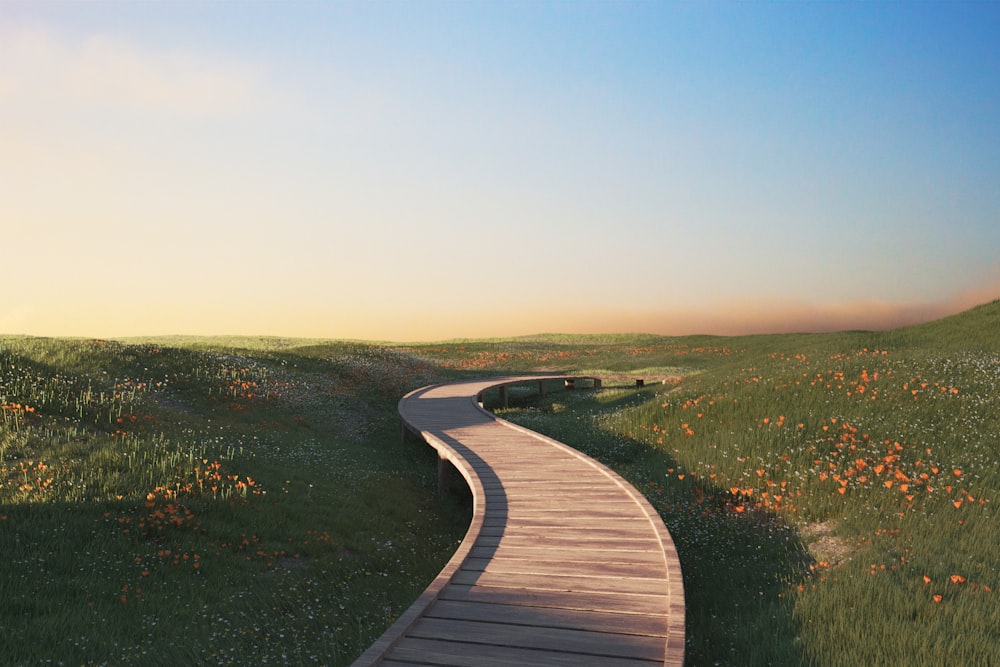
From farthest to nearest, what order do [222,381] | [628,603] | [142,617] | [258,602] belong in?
[222,381], [258,602], [142,617], [628,603]

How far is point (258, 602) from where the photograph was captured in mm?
8102

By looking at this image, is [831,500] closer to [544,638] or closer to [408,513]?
[544,638]

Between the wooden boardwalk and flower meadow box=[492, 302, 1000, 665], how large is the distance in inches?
33.8

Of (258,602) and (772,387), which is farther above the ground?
(772,387)

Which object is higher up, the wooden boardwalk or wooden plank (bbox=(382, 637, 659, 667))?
the wooden boardwalk

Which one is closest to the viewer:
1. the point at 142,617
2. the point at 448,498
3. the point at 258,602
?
the point at 142,617

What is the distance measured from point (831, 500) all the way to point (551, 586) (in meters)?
5.67

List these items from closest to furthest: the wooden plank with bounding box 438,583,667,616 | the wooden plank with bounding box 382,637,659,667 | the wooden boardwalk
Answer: the wooden plank with bounding box 382,637,659,667 < the wooden boardwalk < the wooden plank with bounding box 438,583,667,616

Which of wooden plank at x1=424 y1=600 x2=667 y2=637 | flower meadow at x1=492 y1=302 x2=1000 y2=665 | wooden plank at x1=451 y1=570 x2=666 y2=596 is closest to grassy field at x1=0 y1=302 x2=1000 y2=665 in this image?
flower meadow at x1=492 y1=302 x2=1000 y2=665

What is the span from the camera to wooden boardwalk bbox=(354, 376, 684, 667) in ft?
17.3

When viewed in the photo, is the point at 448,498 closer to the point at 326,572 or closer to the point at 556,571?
the point at 326,572

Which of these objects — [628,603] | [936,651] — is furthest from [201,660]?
[936,651]

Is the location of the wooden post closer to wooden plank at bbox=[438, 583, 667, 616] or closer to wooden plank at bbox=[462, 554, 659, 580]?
wooden plank at bbox=[462, 554, 659, 580]

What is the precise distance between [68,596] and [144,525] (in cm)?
190
